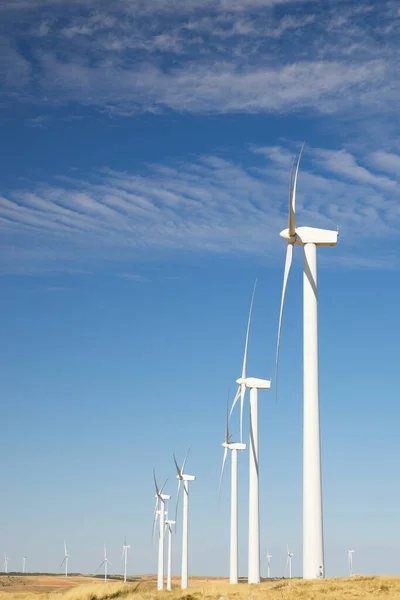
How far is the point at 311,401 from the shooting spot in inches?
1775

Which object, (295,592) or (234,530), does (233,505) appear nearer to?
(234,530)

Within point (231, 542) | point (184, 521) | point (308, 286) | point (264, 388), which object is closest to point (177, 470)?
point (184, 521)

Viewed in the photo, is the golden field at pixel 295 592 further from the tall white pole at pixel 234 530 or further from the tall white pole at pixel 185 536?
the tall white pole at pixel 185 536

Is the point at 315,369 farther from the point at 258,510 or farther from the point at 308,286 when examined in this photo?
the point at 258,510

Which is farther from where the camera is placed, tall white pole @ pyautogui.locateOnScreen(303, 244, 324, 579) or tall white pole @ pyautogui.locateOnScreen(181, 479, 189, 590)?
tall white pole @ pyautogui.locateOnScreen(181, 479, 189, 590)

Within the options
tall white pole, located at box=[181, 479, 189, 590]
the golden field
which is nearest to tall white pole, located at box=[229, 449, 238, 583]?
tall white pole, located at box=[181, 479, 189, 590]

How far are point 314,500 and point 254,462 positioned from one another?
102 feet

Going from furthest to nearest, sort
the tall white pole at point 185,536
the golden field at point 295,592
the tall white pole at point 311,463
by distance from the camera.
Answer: the tall white pole at point 185,536, the tall white pole at point 311,463, the golden field at point 295,592

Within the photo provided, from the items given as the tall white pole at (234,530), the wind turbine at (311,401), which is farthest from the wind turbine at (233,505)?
the wind turbine at (311,401)

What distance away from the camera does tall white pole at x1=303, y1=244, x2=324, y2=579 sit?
142ft

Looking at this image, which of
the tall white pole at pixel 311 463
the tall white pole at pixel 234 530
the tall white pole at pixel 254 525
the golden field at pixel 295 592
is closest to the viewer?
the golden field at pixel 295 592

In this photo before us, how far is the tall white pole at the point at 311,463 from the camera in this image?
4338 centimetres

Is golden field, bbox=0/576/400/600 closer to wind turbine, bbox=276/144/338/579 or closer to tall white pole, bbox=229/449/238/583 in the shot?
wind turbine, bbox=276/144/338/579

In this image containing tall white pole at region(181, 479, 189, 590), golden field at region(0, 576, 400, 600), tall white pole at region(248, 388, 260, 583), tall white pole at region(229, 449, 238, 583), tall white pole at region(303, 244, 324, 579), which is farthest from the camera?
tall white pole at region(181, 479, 189, 590)
